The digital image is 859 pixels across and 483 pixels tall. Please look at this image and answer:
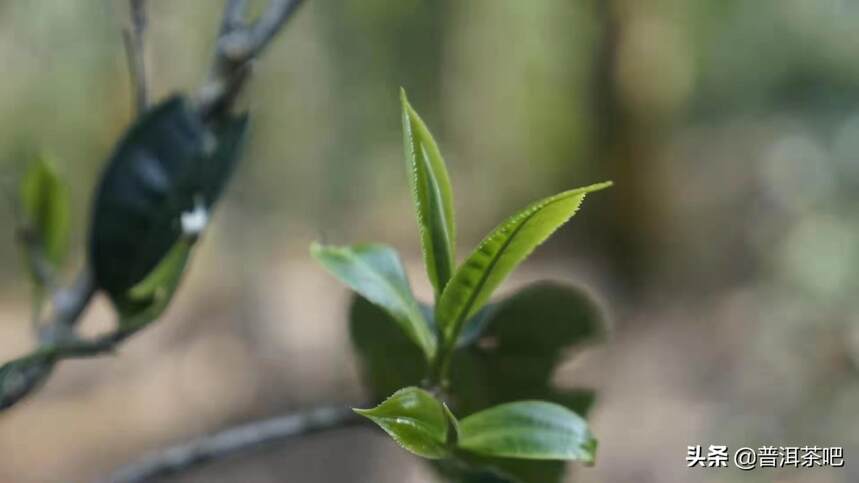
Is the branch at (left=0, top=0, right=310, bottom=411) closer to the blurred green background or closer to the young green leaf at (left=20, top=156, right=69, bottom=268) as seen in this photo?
the young green leaf at (left=20, top=156, right=69, bottom=268)

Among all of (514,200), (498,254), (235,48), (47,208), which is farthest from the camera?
(514,200)

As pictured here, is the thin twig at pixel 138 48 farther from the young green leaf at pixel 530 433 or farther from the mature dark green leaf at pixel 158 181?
the young green leaf at pixel 530 433

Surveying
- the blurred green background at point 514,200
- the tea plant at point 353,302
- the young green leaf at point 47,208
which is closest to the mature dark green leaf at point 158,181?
the tea plant at point 353,302

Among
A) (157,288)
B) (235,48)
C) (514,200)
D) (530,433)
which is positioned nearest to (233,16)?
(235,48)

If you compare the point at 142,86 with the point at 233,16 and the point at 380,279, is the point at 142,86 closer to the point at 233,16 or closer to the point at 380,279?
the point at 233,16

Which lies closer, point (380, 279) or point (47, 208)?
point (380, 279)

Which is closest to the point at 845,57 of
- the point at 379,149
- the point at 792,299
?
the point at 792,299

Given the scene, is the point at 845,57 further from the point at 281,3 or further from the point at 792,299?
the point at 281,3
